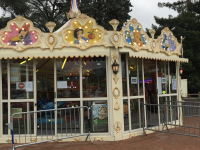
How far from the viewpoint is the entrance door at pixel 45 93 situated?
7634 millimetres

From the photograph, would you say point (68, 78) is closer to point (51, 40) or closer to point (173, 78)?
point (51, 40)

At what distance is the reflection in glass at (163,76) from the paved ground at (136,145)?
2.22 meters

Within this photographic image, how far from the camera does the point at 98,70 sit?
7.33 m

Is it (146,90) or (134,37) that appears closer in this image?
(134,37)

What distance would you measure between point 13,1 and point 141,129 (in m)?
22.4

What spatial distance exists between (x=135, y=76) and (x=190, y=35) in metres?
16.0

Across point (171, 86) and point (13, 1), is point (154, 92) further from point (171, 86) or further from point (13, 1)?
point (13, 1)

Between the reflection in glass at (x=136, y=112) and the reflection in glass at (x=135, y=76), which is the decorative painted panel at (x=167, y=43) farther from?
the reflection in glass at (x=136, y=112)

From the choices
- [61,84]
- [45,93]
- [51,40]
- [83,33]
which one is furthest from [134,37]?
[45,93]

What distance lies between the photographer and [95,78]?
7.32 meters

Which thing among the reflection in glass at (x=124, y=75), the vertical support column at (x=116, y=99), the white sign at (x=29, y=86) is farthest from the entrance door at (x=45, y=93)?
the reflection in glass at (x=124, y=75)

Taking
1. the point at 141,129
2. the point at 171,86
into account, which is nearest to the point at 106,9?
the point at 171,86

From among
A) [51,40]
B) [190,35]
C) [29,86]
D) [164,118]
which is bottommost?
Answer: [164,118]

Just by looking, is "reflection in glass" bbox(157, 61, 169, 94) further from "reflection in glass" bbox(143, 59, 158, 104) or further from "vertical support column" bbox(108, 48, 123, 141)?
"vertical support column" bbox(108, 48, 123, 141)
